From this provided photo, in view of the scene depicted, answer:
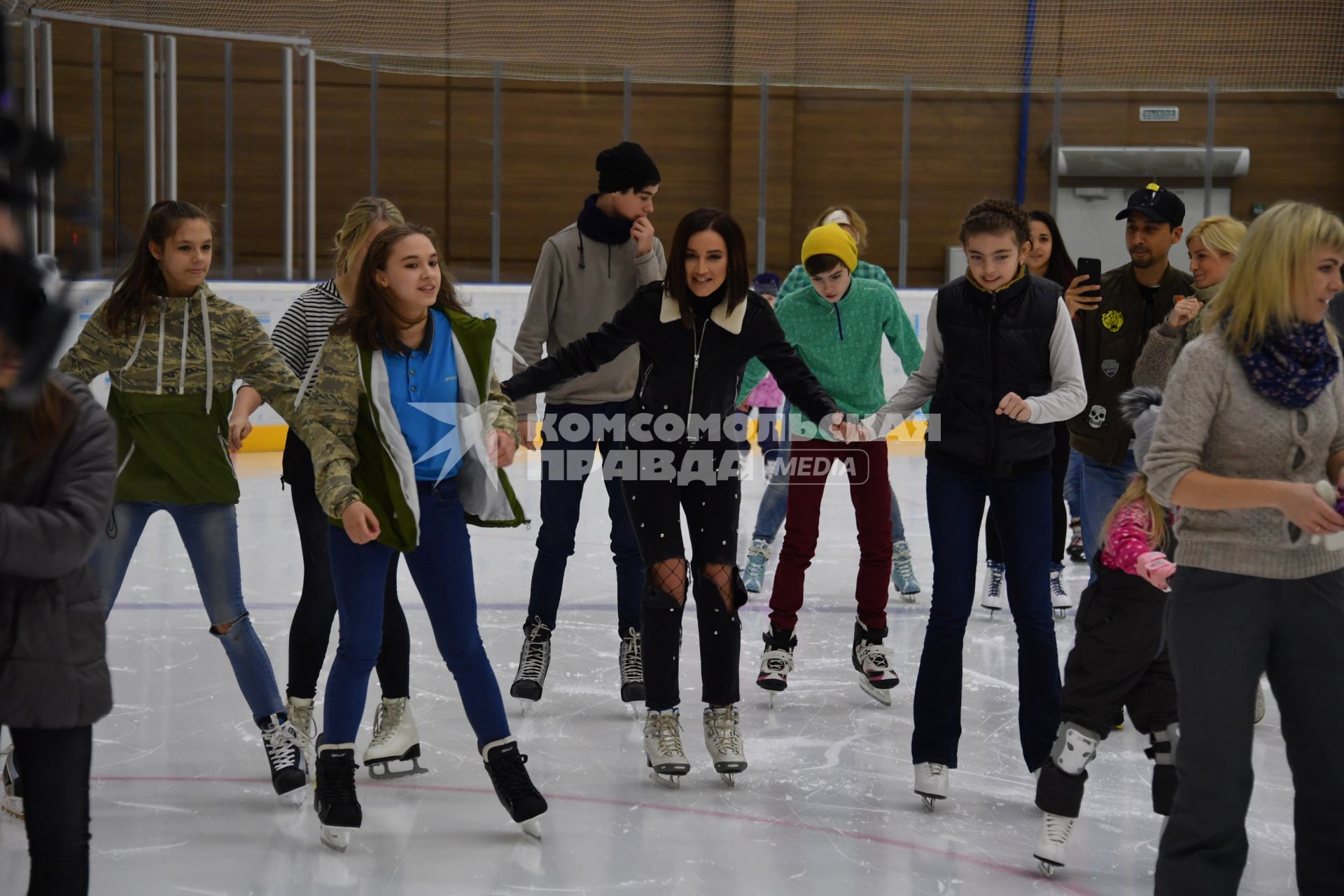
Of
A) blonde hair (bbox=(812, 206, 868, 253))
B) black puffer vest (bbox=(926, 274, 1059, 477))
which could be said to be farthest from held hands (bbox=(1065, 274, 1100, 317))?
black puffer vest (bbox=(926, 274, 1059, 477))

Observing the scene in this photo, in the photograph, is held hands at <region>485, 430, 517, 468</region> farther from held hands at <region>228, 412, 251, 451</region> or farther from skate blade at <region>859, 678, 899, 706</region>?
skate blade at <region>859, 678, 899, 706</region>

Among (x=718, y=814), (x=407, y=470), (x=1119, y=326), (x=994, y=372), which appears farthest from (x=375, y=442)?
(x=1119, y=326)

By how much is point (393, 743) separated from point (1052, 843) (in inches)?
64.0

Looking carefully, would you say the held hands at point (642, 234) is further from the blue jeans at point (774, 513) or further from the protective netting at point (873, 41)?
the protective netting at point (873, 41)

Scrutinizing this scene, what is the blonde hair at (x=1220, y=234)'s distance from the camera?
3.72 m

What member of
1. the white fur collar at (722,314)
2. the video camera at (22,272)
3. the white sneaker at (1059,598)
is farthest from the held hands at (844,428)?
the white sneaker at (1059,598)

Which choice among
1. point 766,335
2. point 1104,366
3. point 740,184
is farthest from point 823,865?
point 740,184

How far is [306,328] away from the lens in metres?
3.53

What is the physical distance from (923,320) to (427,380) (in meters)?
7.86

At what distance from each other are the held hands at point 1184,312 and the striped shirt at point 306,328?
221cm

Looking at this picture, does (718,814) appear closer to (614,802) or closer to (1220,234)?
(614,802)

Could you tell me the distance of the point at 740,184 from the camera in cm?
1258

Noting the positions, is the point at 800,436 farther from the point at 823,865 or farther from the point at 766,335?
the point at 823,865

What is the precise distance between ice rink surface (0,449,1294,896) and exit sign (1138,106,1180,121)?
8.37 meters
